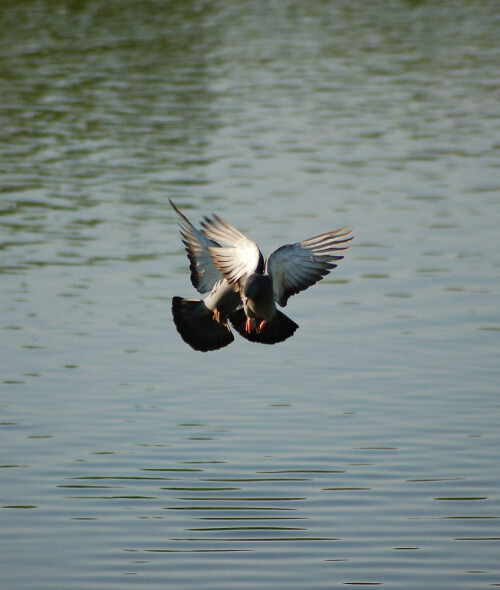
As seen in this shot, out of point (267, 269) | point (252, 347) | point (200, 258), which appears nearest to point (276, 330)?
point (267, 269)

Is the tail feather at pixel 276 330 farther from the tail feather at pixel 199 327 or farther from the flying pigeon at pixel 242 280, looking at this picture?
the tail feather at pixel 199 327

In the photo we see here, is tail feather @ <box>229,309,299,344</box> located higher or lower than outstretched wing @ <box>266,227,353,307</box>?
lower

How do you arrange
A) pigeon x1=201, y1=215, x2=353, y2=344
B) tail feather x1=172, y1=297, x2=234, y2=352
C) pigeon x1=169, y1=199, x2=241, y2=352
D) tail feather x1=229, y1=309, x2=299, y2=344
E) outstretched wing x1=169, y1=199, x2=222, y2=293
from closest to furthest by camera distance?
1. pigeon x1=201, y1=215, x2=353, y2=344
2. tail feather x1=229, y1=309, x2=299, y2=344
3. outstretched wing x1=169, y1=199, x2=222, y2=293
4. pigeon x1=169, y1=199, x2=241, y2=352
5. tail feather x1=172, y1=297, x2=234, y2=352

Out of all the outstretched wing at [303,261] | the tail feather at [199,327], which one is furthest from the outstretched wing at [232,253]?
the tail feather at [199,327]

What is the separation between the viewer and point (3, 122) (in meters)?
19.6

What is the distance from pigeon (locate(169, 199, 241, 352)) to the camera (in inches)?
312

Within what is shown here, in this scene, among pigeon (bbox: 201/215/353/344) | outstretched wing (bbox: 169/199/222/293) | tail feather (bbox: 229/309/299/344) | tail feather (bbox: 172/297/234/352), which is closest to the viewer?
pigeon (bbox: 201/215/353/344)

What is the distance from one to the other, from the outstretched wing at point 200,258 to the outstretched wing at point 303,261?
0.53 metres

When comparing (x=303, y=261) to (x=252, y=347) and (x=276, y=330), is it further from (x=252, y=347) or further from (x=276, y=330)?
(x=252, y=347)

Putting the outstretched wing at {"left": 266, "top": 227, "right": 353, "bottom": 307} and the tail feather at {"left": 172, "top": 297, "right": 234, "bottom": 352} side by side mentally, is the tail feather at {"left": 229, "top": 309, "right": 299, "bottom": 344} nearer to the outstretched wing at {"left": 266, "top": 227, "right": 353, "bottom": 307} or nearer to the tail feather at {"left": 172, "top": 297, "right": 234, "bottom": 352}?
the outstretched wing at {"left": 266, "top": 227, "right": 353, "bottom": 307}

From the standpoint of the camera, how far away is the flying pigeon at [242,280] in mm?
7266

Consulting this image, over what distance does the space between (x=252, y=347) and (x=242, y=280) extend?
3.77 metres

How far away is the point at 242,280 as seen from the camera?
7258 millimetres

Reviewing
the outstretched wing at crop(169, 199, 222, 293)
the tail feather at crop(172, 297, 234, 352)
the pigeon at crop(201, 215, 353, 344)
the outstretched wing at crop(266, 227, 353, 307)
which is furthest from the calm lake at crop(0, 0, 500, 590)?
the outstretched wing at crop(266, 227, 353, 307)
